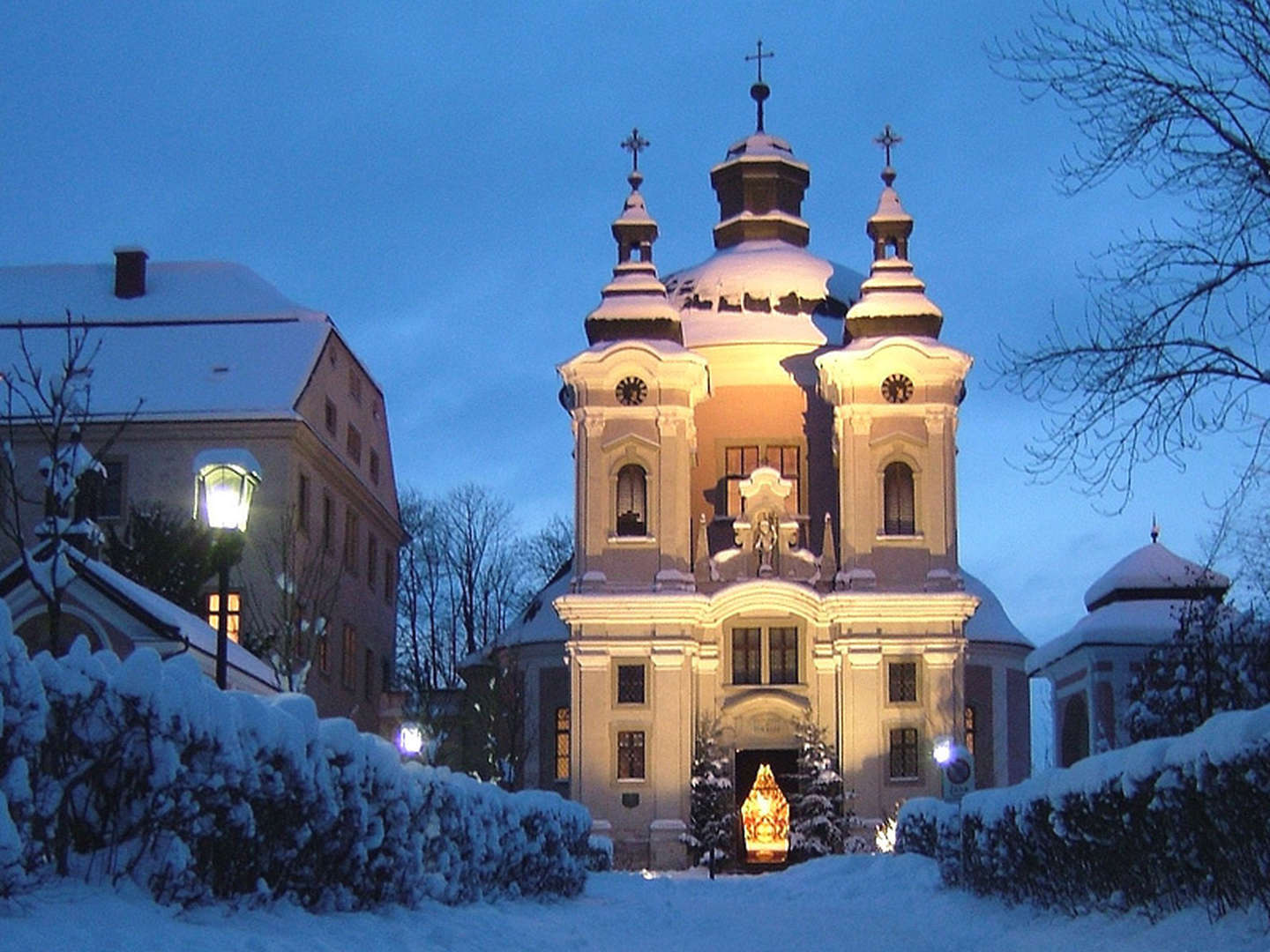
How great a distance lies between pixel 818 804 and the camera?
2018 inches

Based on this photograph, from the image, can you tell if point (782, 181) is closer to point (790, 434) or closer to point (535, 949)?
point (790, 434)

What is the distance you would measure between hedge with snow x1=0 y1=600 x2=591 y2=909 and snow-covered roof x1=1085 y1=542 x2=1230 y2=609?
124 ft

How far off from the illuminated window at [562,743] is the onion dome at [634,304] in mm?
11162

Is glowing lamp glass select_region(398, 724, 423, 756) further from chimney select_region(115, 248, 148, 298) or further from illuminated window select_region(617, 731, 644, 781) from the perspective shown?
chimney select_region(115, 248, 148, 298)

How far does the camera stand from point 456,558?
78.3 m

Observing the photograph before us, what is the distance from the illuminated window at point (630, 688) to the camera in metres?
52.9

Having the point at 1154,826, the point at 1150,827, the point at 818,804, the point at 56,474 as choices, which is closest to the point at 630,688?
the point at 818,804

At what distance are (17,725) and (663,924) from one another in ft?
42.1

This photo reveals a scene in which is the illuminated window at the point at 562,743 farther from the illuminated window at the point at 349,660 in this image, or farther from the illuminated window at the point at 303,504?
the illuminated window at the point at 303,504

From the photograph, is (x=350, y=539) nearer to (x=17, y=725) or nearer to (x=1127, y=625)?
(x=1127, y=625)

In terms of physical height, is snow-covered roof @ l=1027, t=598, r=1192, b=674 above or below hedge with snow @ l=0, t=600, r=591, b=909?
above

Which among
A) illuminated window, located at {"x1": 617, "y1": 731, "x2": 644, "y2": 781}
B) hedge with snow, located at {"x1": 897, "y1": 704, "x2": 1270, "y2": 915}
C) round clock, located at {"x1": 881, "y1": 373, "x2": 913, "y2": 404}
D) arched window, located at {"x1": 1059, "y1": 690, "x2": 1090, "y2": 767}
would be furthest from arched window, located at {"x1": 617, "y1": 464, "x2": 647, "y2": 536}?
hedge with snow, located at {"x1": 897, "y1": 704, "x2": 1270, "y2": 915}

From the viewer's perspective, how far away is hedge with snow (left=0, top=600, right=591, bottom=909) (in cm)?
1039

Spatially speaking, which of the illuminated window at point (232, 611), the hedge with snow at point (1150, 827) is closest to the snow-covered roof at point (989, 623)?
the illuminated window at point (232, 611)
